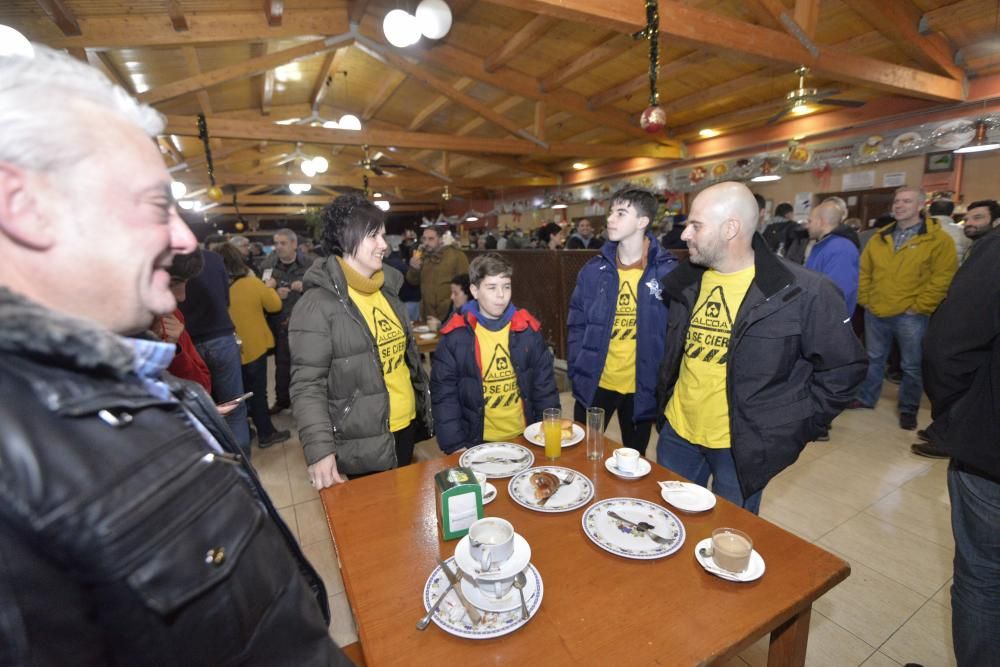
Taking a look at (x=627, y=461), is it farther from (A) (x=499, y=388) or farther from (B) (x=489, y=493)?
(A) (x=499, y=388)

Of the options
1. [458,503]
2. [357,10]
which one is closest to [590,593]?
[458,503]

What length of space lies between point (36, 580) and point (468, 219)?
52.3 feet

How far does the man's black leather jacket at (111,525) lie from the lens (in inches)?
15.4

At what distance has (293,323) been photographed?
1.72 meters

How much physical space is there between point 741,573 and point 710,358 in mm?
933

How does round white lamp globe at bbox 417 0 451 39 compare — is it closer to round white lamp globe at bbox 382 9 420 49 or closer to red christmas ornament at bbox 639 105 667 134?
round white lamp globe at bbox 382 9 420 49

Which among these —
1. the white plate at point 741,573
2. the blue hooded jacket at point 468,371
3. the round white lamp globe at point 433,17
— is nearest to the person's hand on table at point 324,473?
the blue hooded jacket at point 468,371

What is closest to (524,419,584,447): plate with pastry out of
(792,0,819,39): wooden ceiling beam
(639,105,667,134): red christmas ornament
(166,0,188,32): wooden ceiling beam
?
(639,105,667,134): red christmas ornament

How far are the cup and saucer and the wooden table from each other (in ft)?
0.28

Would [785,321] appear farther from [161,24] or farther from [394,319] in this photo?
[161,24]

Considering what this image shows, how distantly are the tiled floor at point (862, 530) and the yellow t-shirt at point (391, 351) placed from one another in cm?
88

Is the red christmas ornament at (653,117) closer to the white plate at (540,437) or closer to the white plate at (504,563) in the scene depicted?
the white plate at (540,437)

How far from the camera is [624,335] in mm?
2391

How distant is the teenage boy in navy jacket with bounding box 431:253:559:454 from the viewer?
1.99 metres
